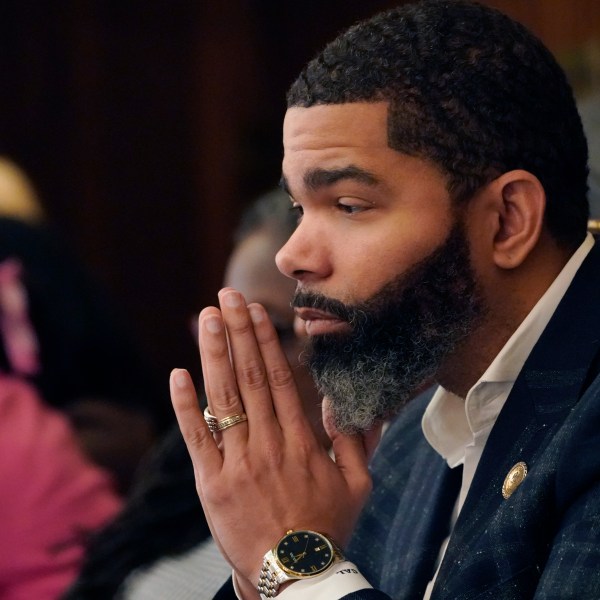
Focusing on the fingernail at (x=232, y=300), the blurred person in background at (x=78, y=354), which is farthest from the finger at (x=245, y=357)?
the blurred person in background at (x=78, y=354)

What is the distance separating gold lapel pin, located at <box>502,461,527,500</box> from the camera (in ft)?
5.14

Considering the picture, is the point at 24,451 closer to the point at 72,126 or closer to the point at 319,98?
the point at 319,98

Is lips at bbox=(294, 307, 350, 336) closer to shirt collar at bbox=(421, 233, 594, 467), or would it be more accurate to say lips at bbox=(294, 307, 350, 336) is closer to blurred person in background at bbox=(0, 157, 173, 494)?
shirt collar at bbox=(421, 233, 594, 467)

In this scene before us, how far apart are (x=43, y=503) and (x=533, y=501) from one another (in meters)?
1.77

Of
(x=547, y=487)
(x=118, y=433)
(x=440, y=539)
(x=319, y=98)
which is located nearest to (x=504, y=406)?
(x=547, y=487)

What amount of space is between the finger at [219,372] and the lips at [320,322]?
111 millimetres

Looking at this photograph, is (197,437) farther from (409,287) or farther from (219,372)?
(409,287)

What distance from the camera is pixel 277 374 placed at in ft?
5.69

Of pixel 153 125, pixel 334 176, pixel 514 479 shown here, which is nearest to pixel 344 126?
pixel 334 176

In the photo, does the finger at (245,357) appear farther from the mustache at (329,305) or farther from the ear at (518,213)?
the ear at (518,213)

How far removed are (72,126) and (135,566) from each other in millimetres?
2701

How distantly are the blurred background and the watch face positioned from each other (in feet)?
10.4

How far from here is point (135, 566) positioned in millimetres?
2455

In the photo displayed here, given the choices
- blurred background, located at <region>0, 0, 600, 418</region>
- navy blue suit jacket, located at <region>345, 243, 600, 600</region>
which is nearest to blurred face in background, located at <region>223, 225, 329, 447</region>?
navy blue suit jacket, located at <region>345, 243, 600, 600</region>
